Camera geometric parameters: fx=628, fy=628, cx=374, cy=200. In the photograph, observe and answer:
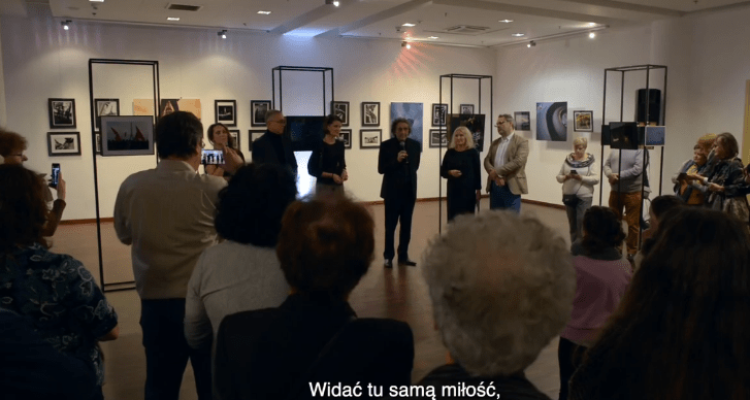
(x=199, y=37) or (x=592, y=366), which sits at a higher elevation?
(x=199, y=37)

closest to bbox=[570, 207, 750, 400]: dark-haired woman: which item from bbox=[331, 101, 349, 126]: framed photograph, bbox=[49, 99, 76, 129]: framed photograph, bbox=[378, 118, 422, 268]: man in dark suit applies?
bbox=[378, 118, 422, 268]: man in dark suit

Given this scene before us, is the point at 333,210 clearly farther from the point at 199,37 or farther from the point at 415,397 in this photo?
the point at 199,37

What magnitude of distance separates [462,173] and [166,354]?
16.9ft

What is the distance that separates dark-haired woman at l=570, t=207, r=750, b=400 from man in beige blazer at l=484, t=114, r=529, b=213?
249 inches

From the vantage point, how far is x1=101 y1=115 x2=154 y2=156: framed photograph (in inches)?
240

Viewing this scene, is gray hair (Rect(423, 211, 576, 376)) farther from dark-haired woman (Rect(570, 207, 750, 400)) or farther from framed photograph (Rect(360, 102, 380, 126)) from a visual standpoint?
framed photograph (Rect(360, 102, 380, 126))

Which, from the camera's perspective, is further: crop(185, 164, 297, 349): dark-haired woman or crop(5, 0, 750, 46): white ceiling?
crop(5, 0, 750, 46): white ceiling

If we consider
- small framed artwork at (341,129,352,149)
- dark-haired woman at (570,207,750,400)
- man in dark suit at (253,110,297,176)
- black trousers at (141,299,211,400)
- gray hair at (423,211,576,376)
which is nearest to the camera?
gray hair at (423,211,576,376)

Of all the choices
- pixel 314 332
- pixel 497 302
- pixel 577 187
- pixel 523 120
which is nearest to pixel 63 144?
pixel 577 187

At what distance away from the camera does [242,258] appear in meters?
2.06

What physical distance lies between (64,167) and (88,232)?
1.53 m

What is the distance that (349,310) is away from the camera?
5.17 ft

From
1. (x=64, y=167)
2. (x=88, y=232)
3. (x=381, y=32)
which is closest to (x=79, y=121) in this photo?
(x=64, y=167)

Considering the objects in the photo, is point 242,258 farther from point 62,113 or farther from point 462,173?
point 62,113
